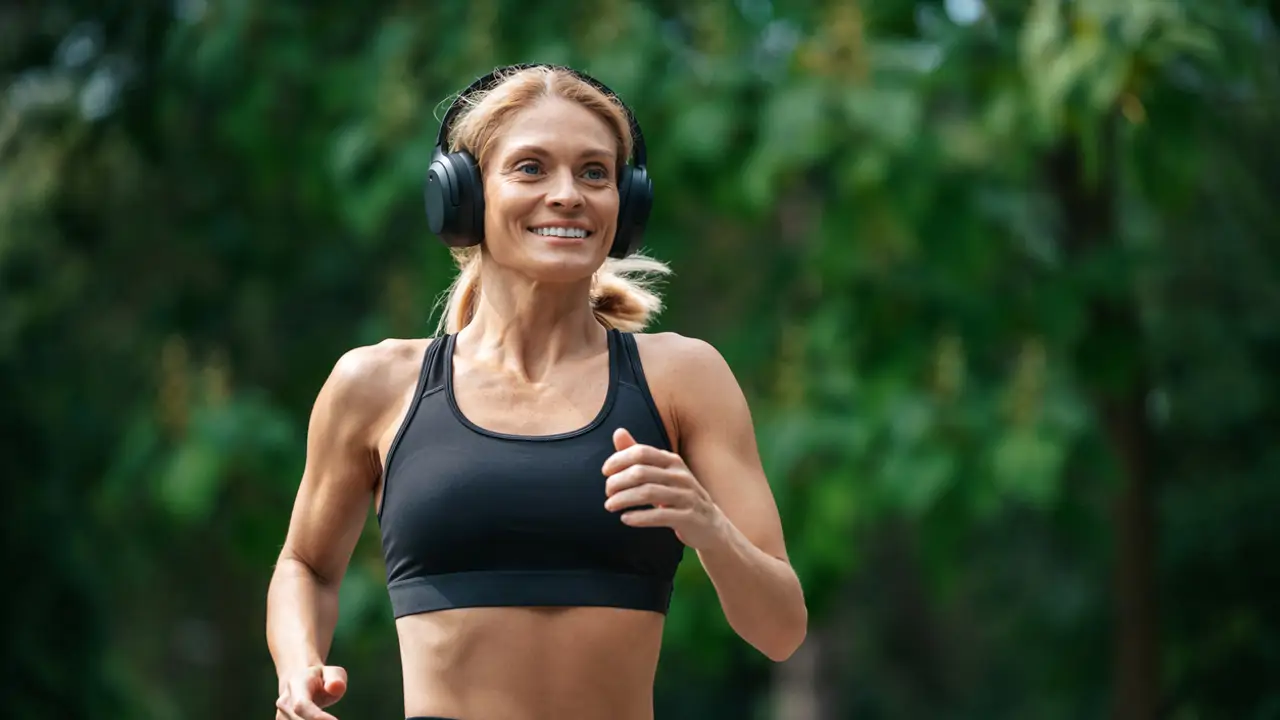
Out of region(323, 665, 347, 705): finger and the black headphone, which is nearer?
region(323, 665, 347, 705): finger

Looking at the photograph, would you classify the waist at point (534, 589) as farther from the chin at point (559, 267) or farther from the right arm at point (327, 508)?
the chin at point (559, 267)

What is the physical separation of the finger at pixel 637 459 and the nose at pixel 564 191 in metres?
0.54

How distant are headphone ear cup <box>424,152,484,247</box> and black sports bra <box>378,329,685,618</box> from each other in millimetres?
331

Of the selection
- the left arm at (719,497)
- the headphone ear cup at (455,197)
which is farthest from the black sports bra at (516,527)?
the headphone ear cup at (455,197)

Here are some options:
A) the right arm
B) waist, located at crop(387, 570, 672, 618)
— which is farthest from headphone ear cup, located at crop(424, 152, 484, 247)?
waist, located at crop(387, 570, 672, 618)

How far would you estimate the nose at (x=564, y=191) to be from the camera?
3.06 m

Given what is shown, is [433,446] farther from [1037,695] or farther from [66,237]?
[1037,695]

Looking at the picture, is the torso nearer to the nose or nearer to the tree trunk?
the nose

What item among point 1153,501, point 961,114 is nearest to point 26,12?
point 961,114

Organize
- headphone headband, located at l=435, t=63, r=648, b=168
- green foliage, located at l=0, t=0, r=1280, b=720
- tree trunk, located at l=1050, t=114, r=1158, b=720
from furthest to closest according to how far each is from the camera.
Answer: tree trunk, located at l=1050, t=114, r=1158, b=720, green foliage, located at l=0, t=0, r=1280, b=720, headphone headband, located at l=435, t=63, r=648, b=168

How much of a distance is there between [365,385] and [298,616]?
0.39m

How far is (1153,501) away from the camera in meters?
10.3

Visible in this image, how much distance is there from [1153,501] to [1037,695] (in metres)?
4.31

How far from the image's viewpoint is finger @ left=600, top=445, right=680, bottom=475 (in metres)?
2.65
